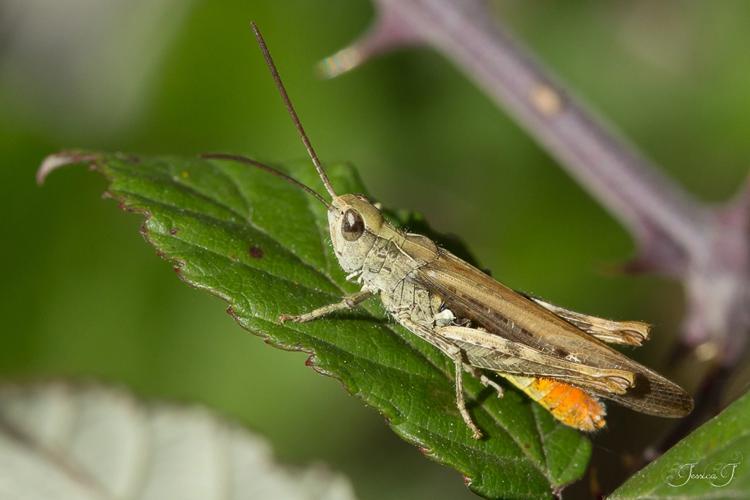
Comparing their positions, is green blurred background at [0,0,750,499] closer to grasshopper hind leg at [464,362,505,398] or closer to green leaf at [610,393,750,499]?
grasshopper hind leg at [464,362,505,398]

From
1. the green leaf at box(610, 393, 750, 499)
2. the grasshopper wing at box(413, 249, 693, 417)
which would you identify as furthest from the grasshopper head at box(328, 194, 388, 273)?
the green leaf at box(610, 393, 750, 499)

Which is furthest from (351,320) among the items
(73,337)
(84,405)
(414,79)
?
(414,79)

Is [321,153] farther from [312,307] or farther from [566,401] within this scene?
[566,401]

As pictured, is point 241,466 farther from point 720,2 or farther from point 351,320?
point 720,2

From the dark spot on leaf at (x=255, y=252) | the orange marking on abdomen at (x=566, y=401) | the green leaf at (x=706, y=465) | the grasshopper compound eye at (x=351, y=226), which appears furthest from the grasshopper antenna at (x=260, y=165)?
the green leaf at (x=706, y=465)
